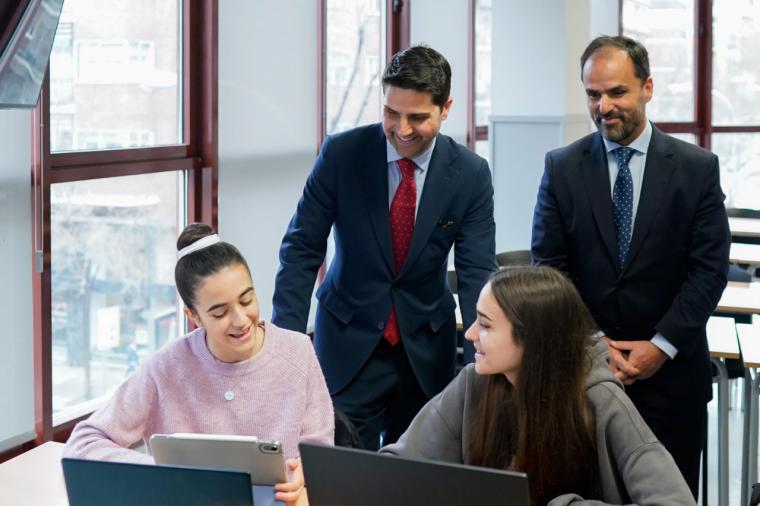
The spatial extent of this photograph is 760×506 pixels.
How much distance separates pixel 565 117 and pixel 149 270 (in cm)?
327

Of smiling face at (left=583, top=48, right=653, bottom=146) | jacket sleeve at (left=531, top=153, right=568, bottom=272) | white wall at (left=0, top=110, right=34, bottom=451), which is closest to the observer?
smiling face at (left=583, top=48, right=653, bottom=146)

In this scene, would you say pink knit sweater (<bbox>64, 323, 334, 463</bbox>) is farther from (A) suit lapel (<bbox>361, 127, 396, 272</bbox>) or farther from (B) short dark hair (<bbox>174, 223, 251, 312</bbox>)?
(A) suit lapel (<bbox>361, 127, 396, 272</bbox>)

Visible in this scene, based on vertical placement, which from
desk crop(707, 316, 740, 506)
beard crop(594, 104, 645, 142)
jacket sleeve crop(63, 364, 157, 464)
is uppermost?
beard crop(594, 104, 645, 142)

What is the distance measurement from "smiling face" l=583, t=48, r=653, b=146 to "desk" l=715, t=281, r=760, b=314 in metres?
1.43

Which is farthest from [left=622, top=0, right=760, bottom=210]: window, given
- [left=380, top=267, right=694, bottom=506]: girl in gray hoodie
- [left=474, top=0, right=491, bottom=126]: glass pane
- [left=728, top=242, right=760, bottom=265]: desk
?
[left=380, top=267, right=694, bottom=506]: girl in gray hoodie

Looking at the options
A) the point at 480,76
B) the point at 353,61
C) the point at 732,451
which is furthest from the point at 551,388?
the point at 480,76

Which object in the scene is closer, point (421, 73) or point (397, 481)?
point (397, 481)

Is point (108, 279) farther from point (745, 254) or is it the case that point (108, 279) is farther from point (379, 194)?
point (745, 254)

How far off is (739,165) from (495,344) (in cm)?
740

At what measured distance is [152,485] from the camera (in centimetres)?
163

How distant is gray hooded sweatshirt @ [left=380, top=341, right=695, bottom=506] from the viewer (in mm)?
1827

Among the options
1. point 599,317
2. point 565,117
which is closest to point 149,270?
point 599,317

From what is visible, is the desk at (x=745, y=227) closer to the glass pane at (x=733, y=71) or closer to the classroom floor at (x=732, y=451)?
the classroom floor at (x=732, y=451)

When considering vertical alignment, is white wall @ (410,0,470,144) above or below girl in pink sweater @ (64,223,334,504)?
above
